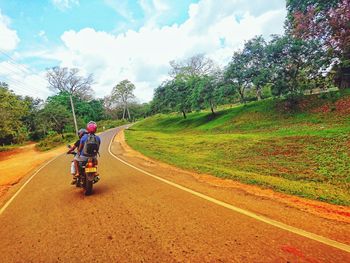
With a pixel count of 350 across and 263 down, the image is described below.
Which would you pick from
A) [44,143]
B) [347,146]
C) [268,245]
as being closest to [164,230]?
[268,245]

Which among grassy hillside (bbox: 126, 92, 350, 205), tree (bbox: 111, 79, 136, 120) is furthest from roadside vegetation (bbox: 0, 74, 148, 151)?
grassy hillside (bbox: 126, 92, 350, 205)

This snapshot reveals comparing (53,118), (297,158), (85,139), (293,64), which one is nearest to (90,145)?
(85,139)

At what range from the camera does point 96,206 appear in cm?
584

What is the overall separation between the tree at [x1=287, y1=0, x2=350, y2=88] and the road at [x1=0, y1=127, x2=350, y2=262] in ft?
54.6

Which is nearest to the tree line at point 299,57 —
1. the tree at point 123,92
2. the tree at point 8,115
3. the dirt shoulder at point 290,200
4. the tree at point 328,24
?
the tree at point 328,24

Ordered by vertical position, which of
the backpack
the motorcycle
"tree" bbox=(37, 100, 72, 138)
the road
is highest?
"tree" bbox=(37, 100, 72, 138)

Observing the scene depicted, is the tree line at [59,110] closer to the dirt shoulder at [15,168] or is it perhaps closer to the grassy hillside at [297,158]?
the dirt shoulder at [15,168]

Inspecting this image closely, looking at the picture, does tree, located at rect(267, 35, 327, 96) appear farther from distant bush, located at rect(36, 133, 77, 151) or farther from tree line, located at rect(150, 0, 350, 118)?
distant bush, located at rect(36, 133, 77, 151)

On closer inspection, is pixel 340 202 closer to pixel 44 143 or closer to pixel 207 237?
pixel 207 237

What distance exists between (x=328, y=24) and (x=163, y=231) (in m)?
20.6

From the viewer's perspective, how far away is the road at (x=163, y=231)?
3.23m

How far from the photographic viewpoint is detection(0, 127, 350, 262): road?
323 cm

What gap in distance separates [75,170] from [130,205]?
2.89 m

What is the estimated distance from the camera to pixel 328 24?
59.0 ft
